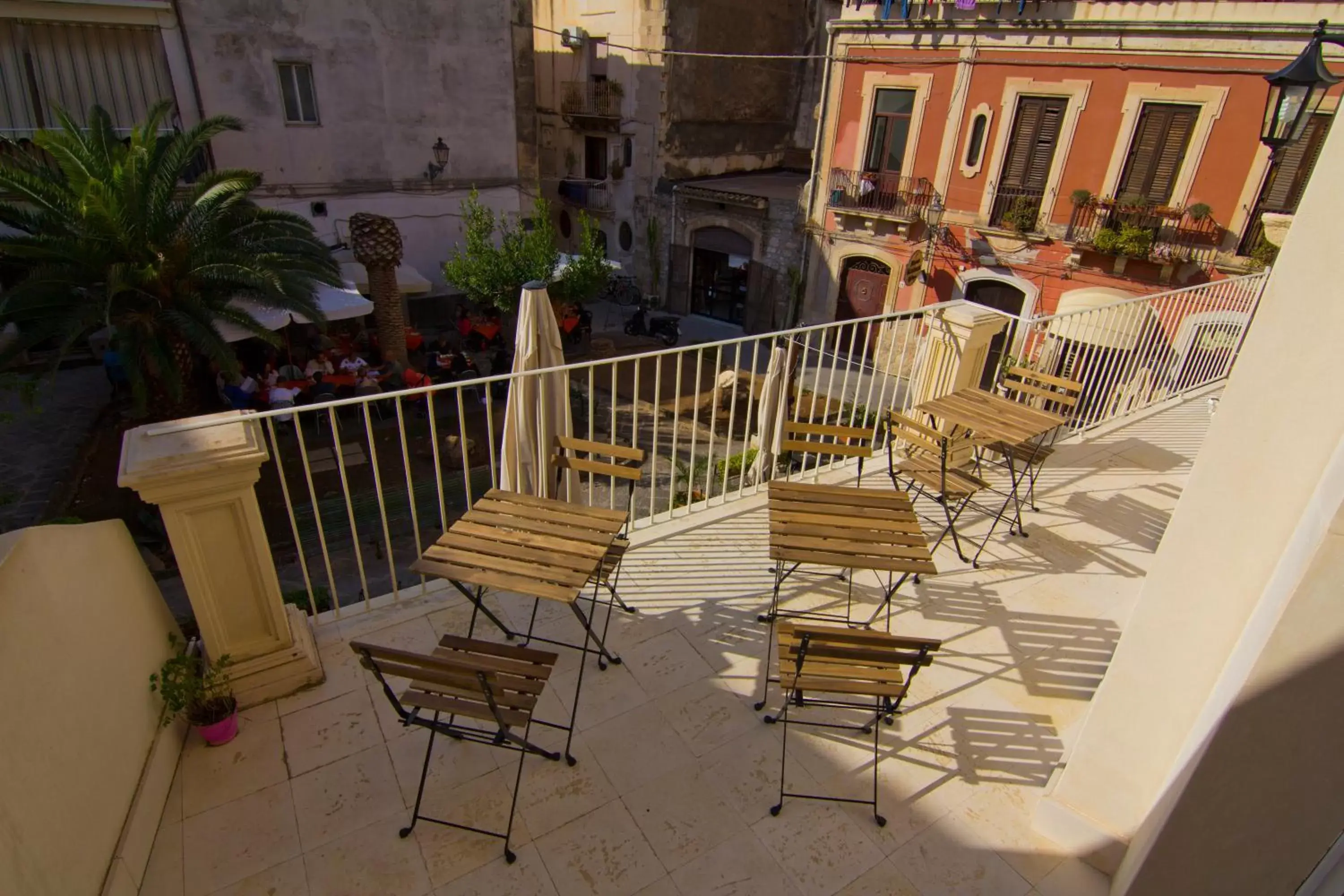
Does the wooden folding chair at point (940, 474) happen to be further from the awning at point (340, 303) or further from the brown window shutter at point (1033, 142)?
the brown window shutter at point (1033, 142)

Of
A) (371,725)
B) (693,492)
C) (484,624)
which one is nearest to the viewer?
(371,725)

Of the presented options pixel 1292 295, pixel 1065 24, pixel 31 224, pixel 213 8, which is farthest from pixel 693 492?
pixel 213 8

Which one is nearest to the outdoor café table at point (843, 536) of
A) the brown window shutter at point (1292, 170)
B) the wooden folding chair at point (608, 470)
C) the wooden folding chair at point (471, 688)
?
the wooden folding chair at point (608, 470)

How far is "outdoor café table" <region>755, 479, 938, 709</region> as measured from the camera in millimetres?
3414

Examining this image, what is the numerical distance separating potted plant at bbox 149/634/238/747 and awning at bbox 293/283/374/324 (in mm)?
8642

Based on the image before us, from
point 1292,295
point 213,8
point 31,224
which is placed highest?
point 213,8

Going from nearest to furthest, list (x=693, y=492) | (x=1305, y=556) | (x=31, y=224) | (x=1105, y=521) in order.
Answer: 1. (x=1305, y=556)
2. (x=1105, y=521)
3. (x=31, y=224)
4. (x=693, y=492)

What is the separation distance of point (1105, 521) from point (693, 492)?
4.73 m

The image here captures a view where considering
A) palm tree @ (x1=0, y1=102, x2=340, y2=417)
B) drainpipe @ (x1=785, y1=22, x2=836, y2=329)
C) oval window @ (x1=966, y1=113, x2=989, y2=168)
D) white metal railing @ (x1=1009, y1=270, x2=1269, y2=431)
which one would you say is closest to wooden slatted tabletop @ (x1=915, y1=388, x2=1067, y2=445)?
white metal railing @ (x1=1009, y1=270, x2=1269, y2=431)

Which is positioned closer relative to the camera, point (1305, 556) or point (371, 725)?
point (1305, 556)

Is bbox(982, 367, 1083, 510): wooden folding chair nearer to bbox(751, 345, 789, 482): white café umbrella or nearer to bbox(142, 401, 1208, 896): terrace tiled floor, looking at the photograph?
bbox(142, 401, 1208, 896): terrace tiled floor

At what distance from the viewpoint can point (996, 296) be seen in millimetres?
15570

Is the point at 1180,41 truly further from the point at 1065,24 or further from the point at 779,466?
the point at 779,466

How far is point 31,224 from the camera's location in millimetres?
8117
